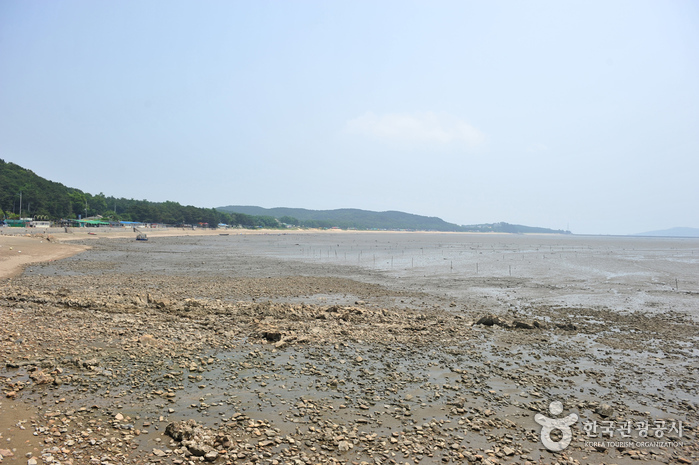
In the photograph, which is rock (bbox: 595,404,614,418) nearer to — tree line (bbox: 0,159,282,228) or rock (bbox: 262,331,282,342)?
rock (bbox: 262,331,282,342)

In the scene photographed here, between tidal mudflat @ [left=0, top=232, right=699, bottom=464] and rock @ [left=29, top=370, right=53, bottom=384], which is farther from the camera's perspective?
rock @ [left=29, top=370, right=53, bottom=384]

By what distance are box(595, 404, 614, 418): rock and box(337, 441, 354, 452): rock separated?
245 inches

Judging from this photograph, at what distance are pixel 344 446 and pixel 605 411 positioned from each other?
653cm

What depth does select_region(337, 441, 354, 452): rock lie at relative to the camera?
7.00m

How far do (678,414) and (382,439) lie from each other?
760cm

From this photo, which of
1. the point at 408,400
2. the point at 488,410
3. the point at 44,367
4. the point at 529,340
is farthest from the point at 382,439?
the point at 529,340

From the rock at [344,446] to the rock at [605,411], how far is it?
20.4ft

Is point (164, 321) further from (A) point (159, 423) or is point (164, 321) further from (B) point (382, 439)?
(B) point (382, 439)

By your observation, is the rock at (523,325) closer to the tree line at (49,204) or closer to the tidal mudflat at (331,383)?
the tidal mudflat at (331,383)

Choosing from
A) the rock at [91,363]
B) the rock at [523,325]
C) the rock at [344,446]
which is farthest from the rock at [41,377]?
the rock at [523,325]

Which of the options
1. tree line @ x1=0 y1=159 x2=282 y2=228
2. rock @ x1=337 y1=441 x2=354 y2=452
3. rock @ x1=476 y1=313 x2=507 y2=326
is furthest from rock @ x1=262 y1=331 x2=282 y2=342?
tree line @ x1=0 y1=159 x2=282 y2=228

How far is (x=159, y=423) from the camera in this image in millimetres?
7625

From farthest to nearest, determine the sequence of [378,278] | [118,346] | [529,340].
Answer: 1. [378,278]
2. [529,340]
3. [118,346]

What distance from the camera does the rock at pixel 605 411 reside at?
8867 mm
